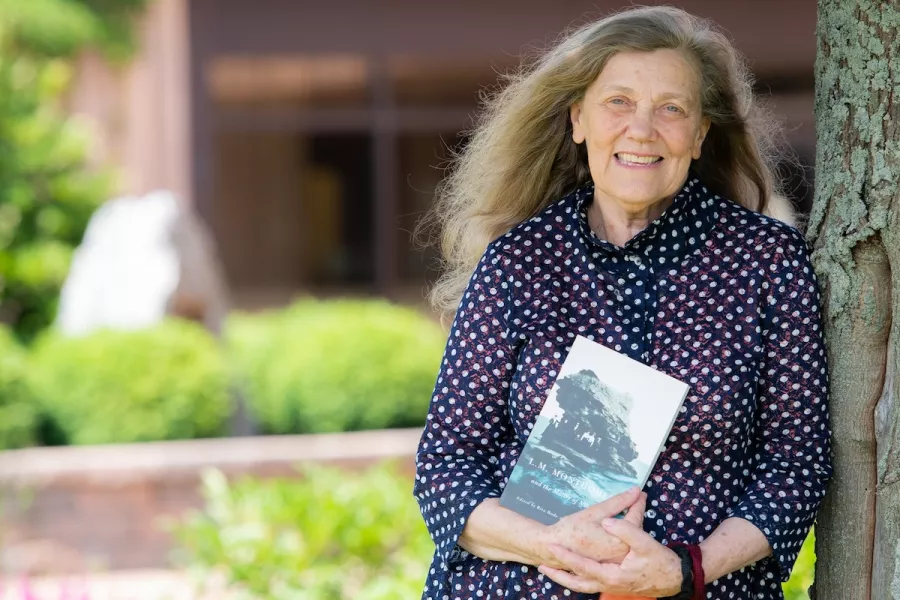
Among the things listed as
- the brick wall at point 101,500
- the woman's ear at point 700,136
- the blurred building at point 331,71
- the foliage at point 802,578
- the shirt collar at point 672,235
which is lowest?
the brick wall at point 101,500

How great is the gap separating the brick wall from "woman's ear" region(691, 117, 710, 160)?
3.87 m

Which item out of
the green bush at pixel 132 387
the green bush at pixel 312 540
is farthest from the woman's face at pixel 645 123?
the green bush at pixel 132 387

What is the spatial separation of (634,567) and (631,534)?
0.19 feet

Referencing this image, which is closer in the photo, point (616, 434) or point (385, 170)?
point (616, 434)

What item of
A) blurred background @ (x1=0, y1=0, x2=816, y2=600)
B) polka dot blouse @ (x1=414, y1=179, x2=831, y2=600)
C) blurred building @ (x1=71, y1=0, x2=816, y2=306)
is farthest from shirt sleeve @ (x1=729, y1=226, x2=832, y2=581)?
blurred building @ (x1=71, y1=0, x2=816, y2=306)

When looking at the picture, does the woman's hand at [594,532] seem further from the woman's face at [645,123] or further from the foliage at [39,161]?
the foliage at [39,161]

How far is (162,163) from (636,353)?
9531mm

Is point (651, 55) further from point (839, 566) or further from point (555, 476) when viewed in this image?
point (839, 566)

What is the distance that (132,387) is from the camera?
20.3ft

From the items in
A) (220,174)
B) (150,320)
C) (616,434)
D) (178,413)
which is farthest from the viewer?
(220,174)

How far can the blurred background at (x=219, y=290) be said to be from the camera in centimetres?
465

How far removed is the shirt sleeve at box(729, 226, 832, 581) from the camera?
210 centimetres

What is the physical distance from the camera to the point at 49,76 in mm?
9148

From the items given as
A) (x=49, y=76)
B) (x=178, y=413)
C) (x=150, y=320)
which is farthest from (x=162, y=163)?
(x=178, y=413)
